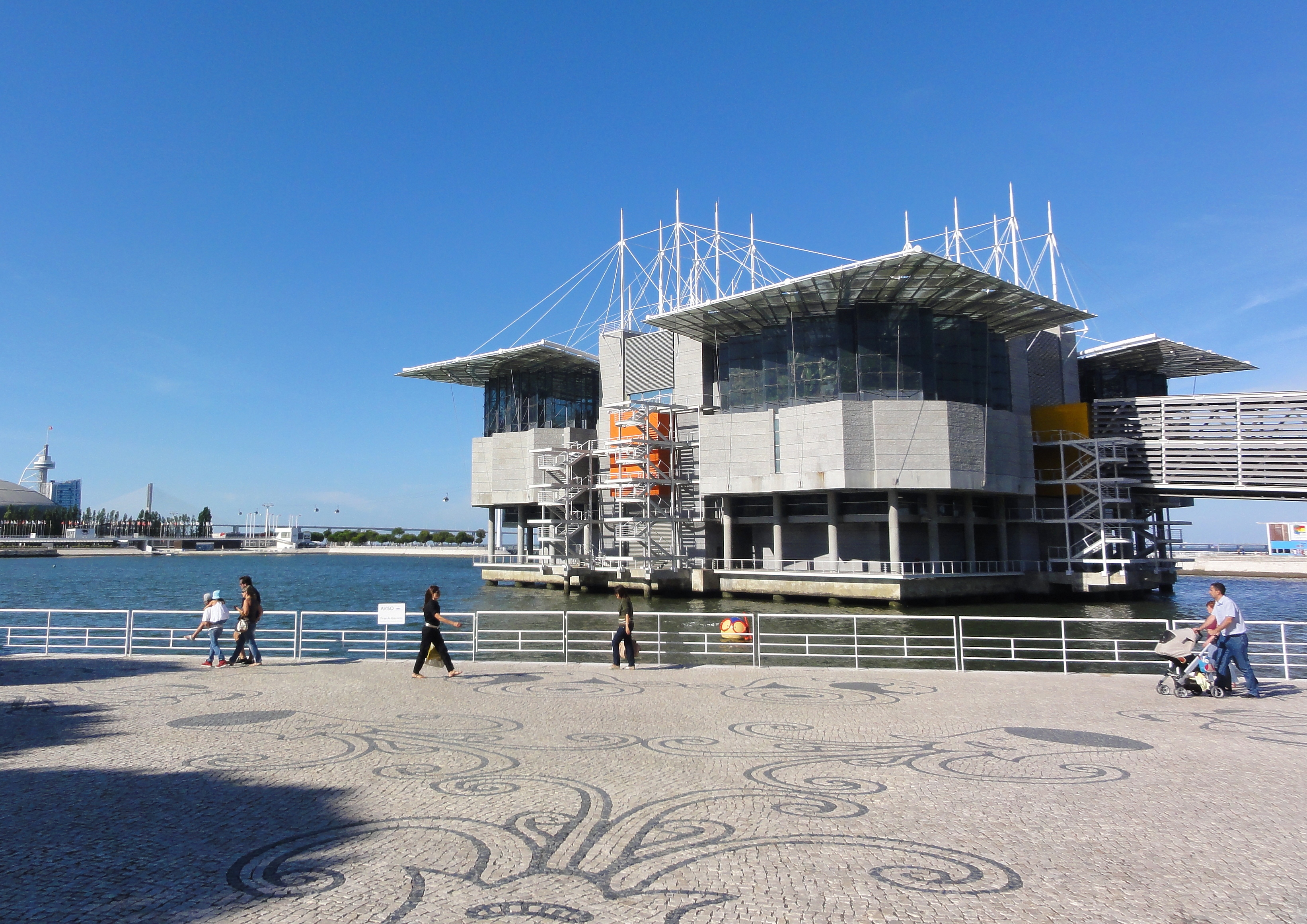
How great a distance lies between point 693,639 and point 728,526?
26.4 m

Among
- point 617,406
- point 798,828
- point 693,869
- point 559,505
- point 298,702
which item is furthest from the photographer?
point 559,505

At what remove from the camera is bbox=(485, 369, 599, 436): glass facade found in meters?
79.2

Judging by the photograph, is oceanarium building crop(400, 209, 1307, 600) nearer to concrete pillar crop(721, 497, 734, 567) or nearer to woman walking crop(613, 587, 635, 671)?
concrete pillar crop(721, 497, 734, 567)

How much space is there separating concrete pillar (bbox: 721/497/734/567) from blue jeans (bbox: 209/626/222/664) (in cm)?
4546

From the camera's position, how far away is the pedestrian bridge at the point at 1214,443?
5488 cm

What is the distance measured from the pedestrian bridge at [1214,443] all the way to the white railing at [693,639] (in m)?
17.9

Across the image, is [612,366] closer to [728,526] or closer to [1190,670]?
[728,526]

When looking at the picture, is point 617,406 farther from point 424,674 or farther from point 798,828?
point 798,828

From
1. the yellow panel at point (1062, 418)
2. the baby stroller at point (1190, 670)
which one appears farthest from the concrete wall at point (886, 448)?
the baby stroller at point (1190, 670)

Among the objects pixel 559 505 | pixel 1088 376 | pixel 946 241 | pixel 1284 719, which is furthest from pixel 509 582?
pixel 1284 719

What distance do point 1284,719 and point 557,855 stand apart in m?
11.6

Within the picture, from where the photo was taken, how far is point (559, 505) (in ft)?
232

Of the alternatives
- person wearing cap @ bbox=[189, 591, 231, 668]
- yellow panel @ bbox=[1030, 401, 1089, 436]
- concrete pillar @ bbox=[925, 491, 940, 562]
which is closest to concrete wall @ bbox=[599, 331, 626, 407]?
concrete pillar @ bbox=[925, 491, 940, 562]

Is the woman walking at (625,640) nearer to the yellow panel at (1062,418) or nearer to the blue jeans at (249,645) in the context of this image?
the blue jeans at (249,645)
